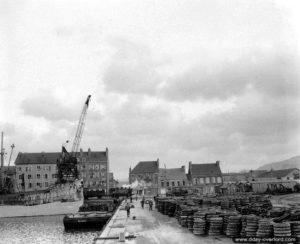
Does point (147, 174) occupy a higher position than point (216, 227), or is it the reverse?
point (147, 174)

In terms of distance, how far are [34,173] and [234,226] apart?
115847 millimetres

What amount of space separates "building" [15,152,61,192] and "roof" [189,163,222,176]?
4688cm

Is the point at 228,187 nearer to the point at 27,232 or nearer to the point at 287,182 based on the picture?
the point at 287,182

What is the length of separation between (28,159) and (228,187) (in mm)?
65260

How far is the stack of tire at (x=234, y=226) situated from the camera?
23828 mm

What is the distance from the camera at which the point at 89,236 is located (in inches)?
1857

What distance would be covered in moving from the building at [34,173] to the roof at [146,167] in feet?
89.4

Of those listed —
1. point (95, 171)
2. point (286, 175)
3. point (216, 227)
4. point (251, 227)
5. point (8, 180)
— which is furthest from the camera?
point (95, 171)

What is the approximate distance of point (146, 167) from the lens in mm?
138000

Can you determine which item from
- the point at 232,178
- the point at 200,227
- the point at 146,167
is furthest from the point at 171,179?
the point at 200,227

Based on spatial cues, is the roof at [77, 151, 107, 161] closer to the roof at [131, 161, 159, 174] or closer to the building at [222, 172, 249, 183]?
the roof at [131, 161, 159, 174]

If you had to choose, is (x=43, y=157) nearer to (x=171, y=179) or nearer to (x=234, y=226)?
(x=171, y=179)

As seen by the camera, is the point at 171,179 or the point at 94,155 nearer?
the point at 171,179

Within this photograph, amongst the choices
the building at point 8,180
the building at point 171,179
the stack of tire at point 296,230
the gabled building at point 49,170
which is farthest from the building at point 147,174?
the stack of tire at point 296,230
